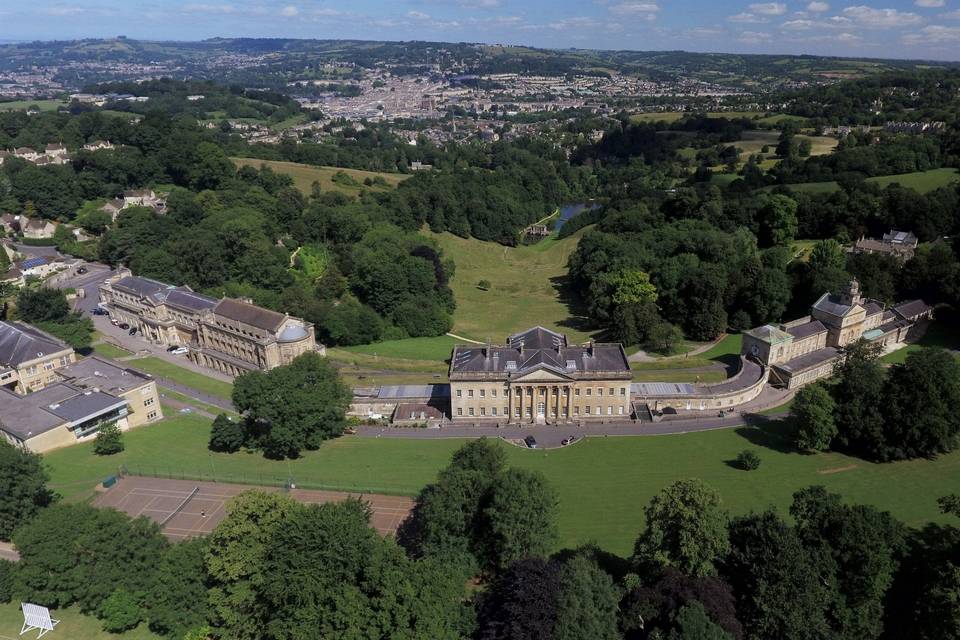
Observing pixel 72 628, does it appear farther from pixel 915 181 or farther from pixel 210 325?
pixel 915 181

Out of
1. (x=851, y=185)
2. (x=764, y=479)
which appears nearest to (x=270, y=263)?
(x=764, y=479)

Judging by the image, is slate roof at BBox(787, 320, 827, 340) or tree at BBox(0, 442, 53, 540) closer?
tree at BBox(0, 442, 53, 540)

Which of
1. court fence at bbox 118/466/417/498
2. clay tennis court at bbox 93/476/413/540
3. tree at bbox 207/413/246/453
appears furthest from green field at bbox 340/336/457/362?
clay tennis court at bbox 93/476/413/540

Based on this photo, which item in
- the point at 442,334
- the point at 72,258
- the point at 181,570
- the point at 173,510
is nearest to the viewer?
the point at 181,570

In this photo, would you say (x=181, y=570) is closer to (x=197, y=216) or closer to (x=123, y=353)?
(x=123, y=353)

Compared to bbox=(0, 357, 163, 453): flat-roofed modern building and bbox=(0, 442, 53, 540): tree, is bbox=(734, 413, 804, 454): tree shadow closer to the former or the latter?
bbox=(0, 442, 53, 540): tree

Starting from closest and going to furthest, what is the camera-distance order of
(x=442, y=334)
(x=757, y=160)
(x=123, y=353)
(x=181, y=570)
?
(x=181, y=570) < (x=123, y=353) < (x=442, y=334) < (x=757, y=160)
